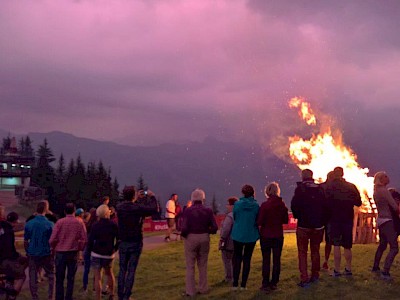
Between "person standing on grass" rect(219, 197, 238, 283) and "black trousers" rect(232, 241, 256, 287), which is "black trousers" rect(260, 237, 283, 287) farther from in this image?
"person standing on grass" rect(219, 197, 238, 283)

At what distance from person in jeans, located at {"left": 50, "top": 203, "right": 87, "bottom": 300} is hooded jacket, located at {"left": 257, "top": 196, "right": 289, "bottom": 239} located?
380 centimetres

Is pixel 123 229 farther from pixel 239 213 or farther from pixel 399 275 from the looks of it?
pixel 399 275

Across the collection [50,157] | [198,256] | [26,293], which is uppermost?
[50,157]

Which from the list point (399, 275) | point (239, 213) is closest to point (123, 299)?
point (239, 213)

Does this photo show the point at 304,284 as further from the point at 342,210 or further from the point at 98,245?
the point at 98,245

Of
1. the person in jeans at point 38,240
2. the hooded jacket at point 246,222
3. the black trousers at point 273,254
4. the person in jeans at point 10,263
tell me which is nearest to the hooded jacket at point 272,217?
the black trousers at point 273,254

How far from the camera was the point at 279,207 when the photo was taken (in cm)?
1104

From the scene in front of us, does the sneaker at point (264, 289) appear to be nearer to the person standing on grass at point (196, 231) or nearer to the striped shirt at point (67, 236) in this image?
the person standing on grass at point (196, 231)

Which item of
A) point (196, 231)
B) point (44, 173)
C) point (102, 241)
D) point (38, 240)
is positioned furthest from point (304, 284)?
point (44, 173)

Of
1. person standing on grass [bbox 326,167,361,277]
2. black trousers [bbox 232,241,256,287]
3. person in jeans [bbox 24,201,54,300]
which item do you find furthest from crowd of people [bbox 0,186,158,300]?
person standing on grass [bbox 326,167,361,277]

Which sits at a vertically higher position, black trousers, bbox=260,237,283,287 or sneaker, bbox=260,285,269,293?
black trousers, bbox=260,237,283,287

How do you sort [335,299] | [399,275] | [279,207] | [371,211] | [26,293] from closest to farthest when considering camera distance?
[335,299], [279,207], [399,275], [26,293], [371,211]

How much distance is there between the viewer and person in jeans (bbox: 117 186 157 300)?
10.4 metres

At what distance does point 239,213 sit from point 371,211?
1052 centimetres
